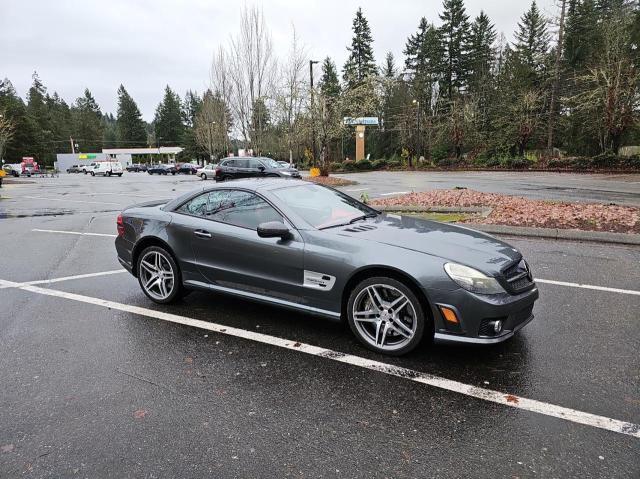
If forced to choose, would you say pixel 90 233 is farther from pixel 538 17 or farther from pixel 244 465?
pixel 538 17

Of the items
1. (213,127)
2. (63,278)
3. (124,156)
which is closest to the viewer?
(63,278)

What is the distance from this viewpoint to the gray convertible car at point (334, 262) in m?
3.33

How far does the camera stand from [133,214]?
5191 mm

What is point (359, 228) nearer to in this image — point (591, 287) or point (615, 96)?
point (591, 287)

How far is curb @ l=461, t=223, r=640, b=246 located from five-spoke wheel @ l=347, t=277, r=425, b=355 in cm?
574

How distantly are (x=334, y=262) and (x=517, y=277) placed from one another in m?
1.47

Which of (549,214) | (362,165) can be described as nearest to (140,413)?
(549,214)

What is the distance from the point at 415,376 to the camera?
328 centimetres

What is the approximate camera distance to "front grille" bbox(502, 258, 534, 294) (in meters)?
3.42

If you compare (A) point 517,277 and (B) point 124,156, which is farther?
(B) point 124,156

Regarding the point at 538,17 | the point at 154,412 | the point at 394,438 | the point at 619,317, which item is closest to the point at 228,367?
the point at 154,412

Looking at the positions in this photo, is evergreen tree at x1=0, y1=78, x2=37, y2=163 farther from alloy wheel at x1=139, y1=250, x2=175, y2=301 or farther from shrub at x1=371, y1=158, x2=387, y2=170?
alloy wheel at x1=139, y1=250, x2=175, y2=301

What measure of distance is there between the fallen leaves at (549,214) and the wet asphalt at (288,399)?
Answer: 3867 millimetres

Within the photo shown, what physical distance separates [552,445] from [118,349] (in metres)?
3.35
